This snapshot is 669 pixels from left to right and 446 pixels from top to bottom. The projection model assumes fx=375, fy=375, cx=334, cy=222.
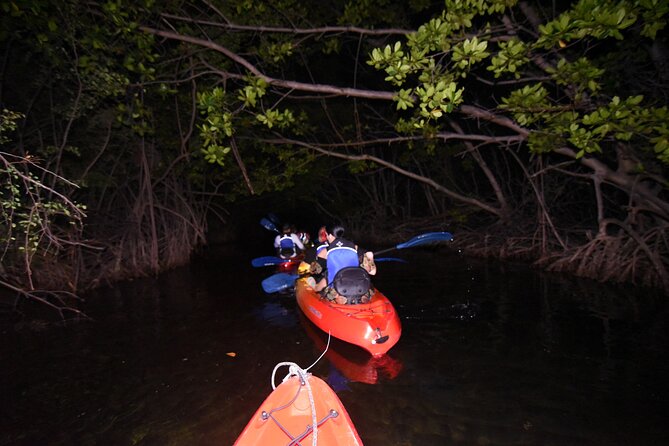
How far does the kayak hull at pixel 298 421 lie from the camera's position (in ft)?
7.36

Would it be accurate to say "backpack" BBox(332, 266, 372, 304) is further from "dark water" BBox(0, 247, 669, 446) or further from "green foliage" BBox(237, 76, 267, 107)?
"green foliage" BBox(237, 76, 267, 107)

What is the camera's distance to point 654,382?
3656mm

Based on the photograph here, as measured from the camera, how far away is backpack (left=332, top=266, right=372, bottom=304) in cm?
459

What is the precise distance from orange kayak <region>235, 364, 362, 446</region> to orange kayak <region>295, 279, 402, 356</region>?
1.78 m

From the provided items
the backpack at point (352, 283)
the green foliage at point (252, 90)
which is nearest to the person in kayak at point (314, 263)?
the backpack at point (352, 283)

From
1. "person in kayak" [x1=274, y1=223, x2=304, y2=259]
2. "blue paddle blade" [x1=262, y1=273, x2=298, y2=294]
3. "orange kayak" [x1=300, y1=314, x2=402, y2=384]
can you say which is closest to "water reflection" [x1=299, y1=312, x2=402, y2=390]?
"orange kayak" [x1=300, y1=314, x2=402, y2=384]

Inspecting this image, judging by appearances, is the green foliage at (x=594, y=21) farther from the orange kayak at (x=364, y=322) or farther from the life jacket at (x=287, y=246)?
the life jacket at (x=287, y=246)

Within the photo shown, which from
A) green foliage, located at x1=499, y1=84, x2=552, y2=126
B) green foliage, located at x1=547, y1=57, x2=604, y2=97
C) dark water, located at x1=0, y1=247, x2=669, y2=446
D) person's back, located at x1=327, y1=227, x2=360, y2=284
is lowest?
dark water, located at x1=0, y1=247, x2=669, y2=446

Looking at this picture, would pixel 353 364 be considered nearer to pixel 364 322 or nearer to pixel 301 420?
pixel 364 322

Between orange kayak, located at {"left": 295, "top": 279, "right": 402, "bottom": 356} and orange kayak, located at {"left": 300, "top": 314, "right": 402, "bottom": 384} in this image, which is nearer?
orange kayak, located at {"left": 300, "top": 314, "right": 402, "bottom": 384}

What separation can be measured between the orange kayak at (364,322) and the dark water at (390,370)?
0.25m

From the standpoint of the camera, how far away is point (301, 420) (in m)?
2.35

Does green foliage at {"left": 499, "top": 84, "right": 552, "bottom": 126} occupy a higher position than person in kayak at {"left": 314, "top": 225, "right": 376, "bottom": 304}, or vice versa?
green foliage at {"left": 499, "top": 84, "right": 552, "bottom": 126}

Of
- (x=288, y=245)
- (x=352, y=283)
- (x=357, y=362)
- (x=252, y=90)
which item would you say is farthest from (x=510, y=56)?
(x=288, y=245)
